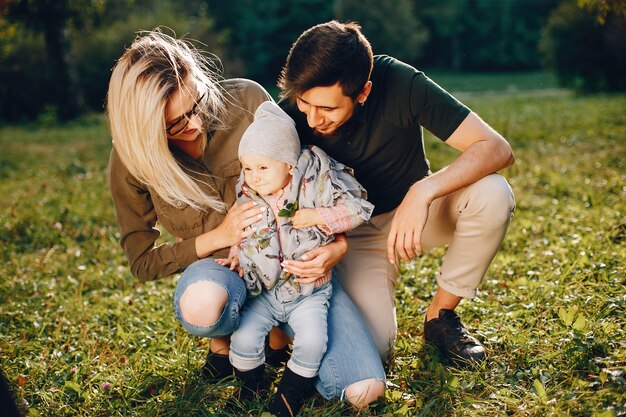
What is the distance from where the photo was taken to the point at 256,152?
253 centimetres

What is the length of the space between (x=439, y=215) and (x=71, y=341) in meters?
2.08

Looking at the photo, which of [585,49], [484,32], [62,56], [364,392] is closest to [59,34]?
[62,56]

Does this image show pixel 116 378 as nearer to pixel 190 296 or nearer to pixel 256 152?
pixel 190 296

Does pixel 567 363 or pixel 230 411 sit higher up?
pixel 567 363

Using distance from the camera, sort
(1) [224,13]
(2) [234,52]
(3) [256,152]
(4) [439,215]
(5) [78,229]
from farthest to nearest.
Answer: (1) [224,13] → (2) [234,52] → (5) [78,229] → (4) [439,215] → (3) [256,152]

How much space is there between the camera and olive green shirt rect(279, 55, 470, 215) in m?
2.81

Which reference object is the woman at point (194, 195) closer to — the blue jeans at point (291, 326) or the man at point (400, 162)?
the blue jeans at point (291, 326)

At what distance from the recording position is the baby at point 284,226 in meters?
2.57

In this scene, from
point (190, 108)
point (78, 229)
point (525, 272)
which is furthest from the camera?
point (78, 229)

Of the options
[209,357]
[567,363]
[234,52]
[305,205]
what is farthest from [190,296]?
[234,52]

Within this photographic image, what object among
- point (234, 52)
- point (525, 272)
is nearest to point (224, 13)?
point (234, 52)

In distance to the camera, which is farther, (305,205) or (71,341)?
(71,341)

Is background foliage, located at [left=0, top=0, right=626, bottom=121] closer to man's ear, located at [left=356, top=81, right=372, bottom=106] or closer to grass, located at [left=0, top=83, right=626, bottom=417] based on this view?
man's ear, located at [left=356, top=81, right=372, bottom=106]

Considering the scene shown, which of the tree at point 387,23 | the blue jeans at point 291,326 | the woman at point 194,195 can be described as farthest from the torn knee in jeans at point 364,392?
the tree at point 387,23
